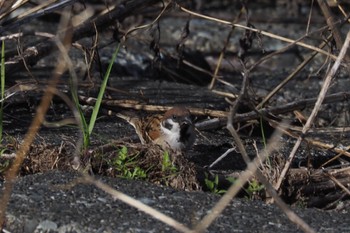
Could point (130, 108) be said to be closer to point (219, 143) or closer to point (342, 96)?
point (219, 143)

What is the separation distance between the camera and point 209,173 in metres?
4.59

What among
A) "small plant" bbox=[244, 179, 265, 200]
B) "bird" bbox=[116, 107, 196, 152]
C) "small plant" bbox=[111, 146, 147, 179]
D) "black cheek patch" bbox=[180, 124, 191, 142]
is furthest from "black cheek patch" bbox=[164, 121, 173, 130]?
"small plant" bbox=[244, 179, 265, 200]

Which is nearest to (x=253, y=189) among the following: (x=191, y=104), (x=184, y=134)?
(x=184, y=134)

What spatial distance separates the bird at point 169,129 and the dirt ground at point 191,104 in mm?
91

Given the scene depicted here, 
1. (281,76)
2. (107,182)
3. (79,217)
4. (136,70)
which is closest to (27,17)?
(107,182)

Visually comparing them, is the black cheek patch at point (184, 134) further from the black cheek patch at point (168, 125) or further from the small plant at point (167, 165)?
the small plant at point (167, 165)

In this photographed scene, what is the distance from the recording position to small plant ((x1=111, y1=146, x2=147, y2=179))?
173 inches

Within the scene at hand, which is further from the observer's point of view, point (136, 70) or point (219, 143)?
point (136, 70)

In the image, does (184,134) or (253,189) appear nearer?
(253,189)

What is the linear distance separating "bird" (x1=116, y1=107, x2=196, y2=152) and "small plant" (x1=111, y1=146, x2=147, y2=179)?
63 cm

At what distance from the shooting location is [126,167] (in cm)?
445

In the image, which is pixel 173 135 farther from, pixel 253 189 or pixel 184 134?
pixel 253 189

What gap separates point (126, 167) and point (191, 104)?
184cm

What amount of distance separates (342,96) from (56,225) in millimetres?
2413
